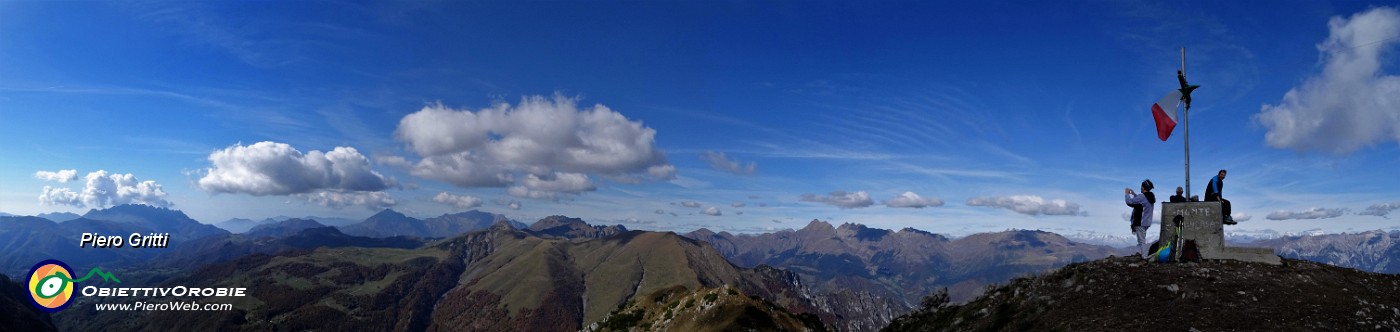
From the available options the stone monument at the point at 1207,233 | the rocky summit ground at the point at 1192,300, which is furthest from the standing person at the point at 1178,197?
the rocky summit ground at the point at 1192,300

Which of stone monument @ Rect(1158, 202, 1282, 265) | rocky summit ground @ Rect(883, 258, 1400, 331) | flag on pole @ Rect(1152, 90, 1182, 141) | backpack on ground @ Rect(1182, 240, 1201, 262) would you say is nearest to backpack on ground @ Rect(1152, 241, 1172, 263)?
stone monument @ Rect(1158, 202, 1282, 265)

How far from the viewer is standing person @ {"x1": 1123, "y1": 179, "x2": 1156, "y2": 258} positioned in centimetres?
3097

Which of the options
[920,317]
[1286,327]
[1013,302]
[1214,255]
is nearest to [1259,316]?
[1286,327]

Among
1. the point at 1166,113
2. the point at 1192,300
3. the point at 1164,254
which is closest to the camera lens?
the point at 1192,300

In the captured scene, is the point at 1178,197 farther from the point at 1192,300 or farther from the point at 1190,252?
the point at 1192,300

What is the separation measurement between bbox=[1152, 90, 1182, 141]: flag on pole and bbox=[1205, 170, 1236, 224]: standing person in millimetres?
2987

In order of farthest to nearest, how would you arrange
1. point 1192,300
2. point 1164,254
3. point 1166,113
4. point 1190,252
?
point 1166,113 < point 1190,252 < point 1164,254 < point 1192,300

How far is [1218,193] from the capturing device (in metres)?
29.3

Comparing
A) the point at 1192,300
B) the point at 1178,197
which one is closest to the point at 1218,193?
the point at 1178,197

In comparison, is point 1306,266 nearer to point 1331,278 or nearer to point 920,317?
point 1331,278

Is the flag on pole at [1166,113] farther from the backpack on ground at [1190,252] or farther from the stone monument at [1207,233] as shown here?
the backpack on ground at [1190,252]

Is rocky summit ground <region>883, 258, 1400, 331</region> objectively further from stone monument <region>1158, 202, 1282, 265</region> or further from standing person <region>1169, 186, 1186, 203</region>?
standing person <region>1169, 186, 1186, 203</region>

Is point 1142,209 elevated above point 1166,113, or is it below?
below

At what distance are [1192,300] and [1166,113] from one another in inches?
541
